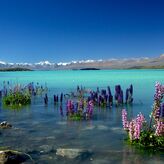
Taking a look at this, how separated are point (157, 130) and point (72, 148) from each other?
2827 millimetres

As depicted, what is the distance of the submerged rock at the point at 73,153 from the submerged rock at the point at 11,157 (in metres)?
1.09

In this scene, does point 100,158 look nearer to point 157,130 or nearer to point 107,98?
point 157,130

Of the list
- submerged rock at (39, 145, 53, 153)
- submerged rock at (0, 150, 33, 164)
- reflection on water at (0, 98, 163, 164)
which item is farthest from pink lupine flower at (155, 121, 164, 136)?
submerged rock at (0, 150, 33, 164)

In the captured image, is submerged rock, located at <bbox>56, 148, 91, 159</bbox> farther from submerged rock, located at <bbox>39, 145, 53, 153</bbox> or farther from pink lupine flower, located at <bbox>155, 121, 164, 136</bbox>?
pink lupine flower, located at <bbox>155, 121, 164, 136</bbox>

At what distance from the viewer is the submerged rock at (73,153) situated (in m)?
12.0

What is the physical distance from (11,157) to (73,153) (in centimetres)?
201

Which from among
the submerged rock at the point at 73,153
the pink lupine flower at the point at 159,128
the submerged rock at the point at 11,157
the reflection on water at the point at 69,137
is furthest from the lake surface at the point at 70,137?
the pink lupine flower at the point at 159,128

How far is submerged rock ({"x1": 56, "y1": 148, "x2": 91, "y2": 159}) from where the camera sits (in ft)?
39.5

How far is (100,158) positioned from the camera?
11828 millimetres

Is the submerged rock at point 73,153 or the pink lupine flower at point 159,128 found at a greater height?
the pink lupine flower at point 159,128

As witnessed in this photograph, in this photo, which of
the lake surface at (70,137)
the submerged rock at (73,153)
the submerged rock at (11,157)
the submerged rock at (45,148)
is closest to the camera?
the submerged rock at (11,157)

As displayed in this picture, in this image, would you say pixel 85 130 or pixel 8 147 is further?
pixel 85 130

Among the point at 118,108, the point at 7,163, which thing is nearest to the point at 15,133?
the point at 7,163

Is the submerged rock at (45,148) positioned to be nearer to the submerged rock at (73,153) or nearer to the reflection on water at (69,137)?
the reflection on water at (69,137)
